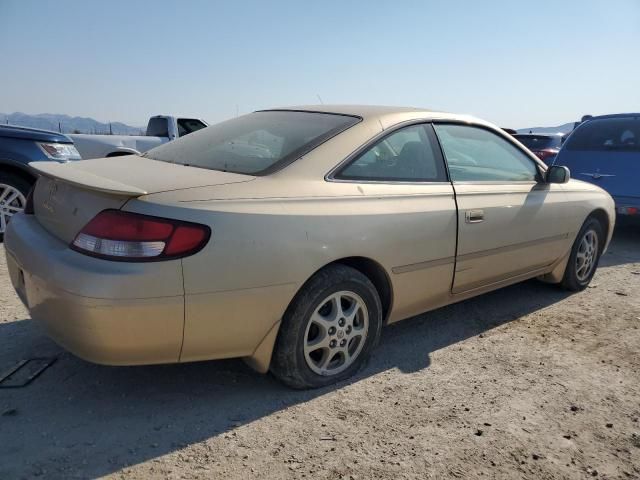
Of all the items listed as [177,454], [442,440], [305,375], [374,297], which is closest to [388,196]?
[374,297]

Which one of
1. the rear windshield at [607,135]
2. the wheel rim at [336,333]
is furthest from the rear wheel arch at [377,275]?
the rear windshield at [607,135]

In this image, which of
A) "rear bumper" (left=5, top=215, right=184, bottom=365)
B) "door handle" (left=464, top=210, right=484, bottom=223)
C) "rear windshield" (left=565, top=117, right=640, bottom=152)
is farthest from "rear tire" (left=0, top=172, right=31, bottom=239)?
"rear windshield" (left=565, top=117, right=640, bottom=152)

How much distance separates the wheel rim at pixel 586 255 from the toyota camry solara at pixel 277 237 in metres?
1.01

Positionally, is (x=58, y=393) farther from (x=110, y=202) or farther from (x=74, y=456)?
(x=110, y=202)

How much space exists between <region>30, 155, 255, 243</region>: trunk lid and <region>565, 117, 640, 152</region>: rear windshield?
6358 mm

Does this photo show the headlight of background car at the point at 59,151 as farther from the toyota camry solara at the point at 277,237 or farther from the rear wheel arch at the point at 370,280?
the rear wheel arch at the point at 370,280

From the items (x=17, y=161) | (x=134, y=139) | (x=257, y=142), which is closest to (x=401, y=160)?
(x=257, y=142)

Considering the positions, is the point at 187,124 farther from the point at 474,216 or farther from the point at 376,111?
the point at 474,216

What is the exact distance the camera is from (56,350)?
3.22m

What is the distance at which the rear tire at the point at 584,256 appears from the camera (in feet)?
15.3

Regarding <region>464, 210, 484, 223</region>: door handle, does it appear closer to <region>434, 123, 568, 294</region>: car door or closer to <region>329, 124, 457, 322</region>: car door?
<region>434, 123, 568, 294</region>: car door

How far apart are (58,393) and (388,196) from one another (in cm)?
202

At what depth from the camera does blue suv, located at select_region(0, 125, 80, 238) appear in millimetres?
5602

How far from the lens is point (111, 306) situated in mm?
2230
